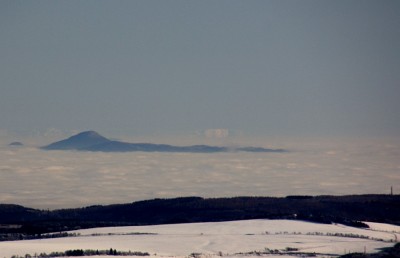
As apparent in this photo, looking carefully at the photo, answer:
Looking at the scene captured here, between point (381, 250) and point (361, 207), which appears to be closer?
point (381, 250)

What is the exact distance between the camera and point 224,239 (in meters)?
121

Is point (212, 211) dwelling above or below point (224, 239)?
above

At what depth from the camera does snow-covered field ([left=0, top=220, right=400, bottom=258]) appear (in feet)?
355

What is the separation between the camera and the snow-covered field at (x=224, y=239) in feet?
355

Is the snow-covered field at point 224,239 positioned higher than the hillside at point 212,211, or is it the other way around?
the hillside at point 212,211

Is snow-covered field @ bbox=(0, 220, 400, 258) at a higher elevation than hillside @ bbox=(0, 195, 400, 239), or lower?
lower

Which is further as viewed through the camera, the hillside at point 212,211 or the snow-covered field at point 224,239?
the hillside at point 212,211

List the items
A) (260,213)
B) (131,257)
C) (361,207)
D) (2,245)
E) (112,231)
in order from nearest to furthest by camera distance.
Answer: (131,257) < (2,245) < (112,231) < (260,213) < (361,207)

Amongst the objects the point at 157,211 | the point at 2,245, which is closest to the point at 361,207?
the point at 157,211

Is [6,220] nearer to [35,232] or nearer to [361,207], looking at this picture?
[35,232]

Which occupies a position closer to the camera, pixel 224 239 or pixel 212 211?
pixel 224 239

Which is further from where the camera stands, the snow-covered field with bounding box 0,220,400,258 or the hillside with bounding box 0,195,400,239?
the hillside with bounding box 0,195,400,239

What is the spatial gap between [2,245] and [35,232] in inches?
1236

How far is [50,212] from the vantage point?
192250 millimetres
